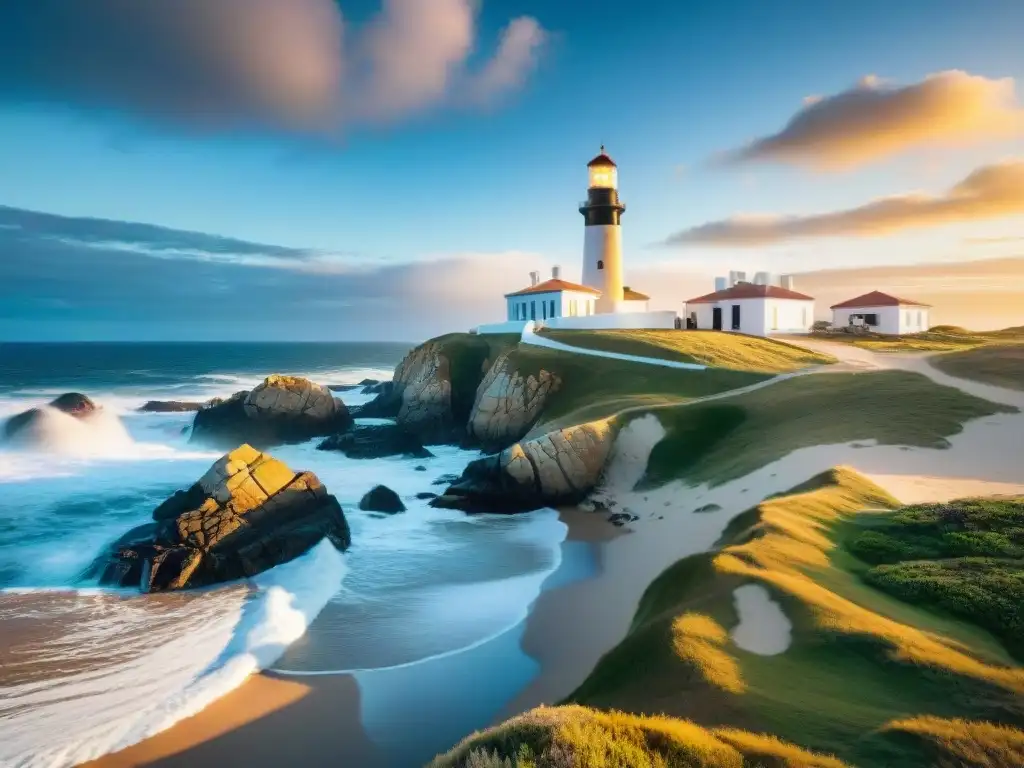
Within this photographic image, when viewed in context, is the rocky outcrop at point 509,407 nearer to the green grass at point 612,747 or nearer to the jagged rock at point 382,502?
the jagged rock at point 382,502

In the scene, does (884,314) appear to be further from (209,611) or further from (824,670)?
(209,611)

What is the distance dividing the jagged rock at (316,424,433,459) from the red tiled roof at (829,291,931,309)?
48.1 meters

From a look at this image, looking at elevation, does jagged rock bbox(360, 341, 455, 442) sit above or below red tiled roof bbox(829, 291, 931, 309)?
below

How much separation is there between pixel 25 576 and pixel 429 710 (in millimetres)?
16171

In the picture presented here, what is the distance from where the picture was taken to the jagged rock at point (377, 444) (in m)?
35.8

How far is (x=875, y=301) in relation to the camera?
59.7 metres

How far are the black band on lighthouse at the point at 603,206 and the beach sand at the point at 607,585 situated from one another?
31601 millimetres

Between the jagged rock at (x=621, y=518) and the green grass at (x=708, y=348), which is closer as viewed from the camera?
the jagged rock at (x=621, y=518)

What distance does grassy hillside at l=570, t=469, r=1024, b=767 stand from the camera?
6.18 metres

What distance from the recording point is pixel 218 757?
962 centimetres

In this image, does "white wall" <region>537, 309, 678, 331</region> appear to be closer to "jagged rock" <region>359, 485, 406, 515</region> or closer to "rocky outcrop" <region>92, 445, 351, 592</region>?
"jagged rock" <region>359, 485, 406, 515</region>

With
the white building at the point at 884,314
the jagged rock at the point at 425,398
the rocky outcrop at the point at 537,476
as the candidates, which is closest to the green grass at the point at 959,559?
the rocky outcrop at the point at 537,476

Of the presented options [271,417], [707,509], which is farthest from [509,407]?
[707,509]

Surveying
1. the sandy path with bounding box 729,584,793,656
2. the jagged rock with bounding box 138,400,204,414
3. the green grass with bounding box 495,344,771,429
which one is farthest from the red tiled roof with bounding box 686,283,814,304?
the jagged rock with bounding box 138,400,204,414
